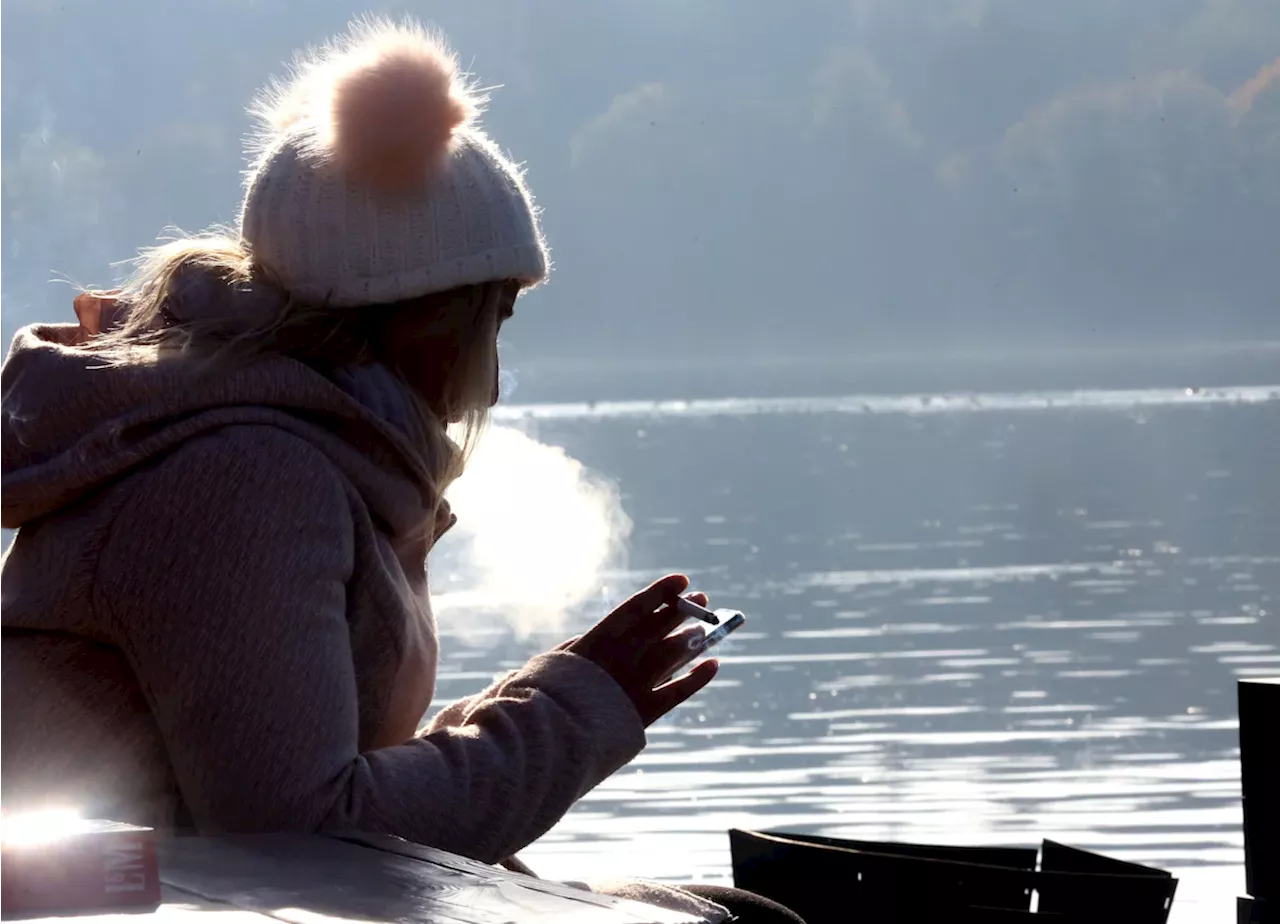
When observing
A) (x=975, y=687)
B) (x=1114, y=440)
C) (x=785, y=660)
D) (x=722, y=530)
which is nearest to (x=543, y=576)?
(x=722, y=530)

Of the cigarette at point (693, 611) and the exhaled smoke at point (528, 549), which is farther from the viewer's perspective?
the exhaled smoke at point (528, 549)

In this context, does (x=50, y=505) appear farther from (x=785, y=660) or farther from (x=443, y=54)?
(x=785, y=660)

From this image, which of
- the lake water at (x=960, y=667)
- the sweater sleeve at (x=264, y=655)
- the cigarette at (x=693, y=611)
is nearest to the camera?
the sweater sleeve at (x=264, y=655)

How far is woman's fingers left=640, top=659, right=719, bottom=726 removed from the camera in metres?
1.68

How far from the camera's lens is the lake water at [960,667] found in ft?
24.8

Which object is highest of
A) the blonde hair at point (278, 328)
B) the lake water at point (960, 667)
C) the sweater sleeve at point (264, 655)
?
the lake water at point (960, 667)

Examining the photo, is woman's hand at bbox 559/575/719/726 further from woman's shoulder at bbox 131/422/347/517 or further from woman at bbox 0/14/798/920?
woman's shoulder at bbox 131/422/347/517

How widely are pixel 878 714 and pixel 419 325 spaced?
9.14 m

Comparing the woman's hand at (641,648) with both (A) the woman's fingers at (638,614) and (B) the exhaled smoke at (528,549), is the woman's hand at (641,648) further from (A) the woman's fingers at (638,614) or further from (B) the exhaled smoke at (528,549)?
(B) the exhaled smoke at (528,549)

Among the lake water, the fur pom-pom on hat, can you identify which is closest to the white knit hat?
the fur pom-pom on hat

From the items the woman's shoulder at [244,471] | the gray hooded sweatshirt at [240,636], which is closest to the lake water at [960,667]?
the gray hooded sweatshirt at [240,636]

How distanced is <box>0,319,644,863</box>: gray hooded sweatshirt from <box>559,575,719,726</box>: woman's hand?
0.02 meters

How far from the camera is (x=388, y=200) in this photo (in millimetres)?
1716

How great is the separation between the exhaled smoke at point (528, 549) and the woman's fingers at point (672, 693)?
0.31 meters
